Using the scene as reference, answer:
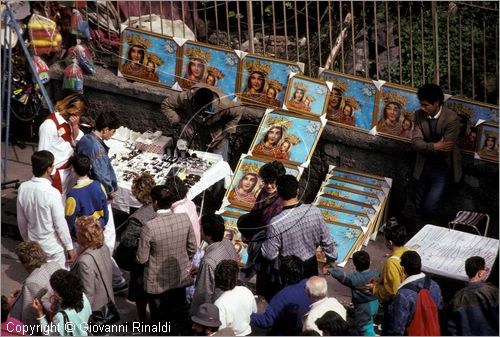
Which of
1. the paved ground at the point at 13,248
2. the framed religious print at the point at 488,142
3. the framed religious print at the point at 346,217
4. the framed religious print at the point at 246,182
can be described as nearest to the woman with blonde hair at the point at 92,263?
the paved ground at the point at 13,248

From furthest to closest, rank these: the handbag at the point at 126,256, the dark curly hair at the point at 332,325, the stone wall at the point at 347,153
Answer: the stone wall at the point at 347,153, the handbag at the point at 126,256, the dark curly hair at the point at 332,325

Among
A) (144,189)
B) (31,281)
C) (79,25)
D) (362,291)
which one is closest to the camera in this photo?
(31,281)

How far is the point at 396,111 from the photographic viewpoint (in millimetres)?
11773

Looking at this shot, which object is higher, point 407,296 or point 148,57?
point 148,57

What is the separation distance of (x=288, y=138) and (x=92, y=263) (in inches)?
139

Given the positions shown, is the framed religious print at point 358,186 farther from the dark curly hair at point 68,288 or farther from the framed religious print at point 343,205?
the dark curly hair at point 68,288

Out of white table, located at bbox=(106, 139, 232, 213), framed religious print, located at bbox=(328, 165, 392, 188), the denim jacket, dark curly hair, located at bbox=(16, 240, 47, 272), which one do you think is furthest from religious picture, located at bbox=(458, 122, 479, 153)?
dark curly hair, located at bbox=(16, 240, 47, 272)

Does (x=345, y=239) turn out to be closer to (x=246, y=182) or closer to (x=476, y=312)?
(x=246, y=182)

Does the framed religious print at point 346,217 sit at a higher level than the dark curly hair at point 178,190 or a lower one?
lower

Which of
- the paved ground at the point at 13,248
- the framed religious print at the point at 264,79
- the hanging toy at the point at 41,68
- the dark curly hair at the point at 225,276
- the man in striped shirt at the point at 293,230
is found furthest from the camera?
the hanging toy at the point at 41,68

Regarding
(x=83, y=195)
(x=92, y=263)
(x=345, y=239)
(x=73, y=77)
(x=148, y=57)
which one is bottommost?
(x=345, y=239)

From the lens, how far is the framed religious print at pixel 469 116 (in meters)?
11.3

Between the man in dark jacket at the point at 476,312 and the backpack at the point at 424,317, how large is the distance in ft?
0.49

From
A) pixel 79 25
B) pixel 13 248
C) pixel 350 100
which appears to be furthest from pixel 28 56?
pixel 350 100
